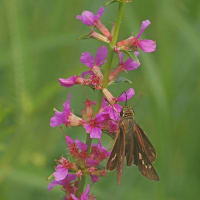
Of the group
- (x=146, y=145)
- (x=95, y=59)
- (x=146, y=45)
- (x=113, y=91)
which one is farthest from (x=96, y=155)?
(x=113, y=91)

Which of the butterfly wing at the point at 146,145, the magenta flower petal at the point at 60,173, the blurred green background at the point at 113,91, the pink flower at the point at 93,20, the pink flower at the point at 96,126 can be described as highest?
the blurred green background at the point at 113,91

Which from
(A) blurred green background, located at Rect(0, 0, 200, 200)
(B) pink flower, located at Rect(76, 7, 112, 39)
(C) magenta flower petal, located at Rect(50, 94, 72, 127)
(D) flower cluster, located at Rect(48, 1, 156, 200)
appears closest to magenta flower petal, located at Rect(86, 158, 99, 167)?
(D) flower cluster, located at Rect(48, 1, 156, 200)

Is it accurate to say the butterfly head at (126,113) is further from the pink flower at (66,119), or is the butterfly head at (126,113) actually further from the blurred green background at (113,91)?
the blurred green background at (113,91)

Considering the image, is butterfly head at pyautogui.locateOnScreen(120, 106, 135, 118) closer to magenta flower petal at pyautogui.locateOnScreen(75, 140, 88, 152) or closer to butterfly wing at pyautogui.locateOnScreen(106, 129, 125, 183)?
butterfly wing at pyautogui.locateOnScreen(106, 129, 125, 183)

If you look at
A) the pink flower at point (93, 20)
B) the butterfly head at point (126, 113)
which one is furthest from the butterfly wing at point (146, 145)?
the pink flower at point (93, 20)

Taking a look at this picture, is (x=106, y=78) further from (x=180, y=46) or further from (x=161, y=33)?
(x=180, y=46)

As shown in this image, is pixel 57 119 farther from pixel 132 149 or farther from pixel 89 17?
pixel 89 17
